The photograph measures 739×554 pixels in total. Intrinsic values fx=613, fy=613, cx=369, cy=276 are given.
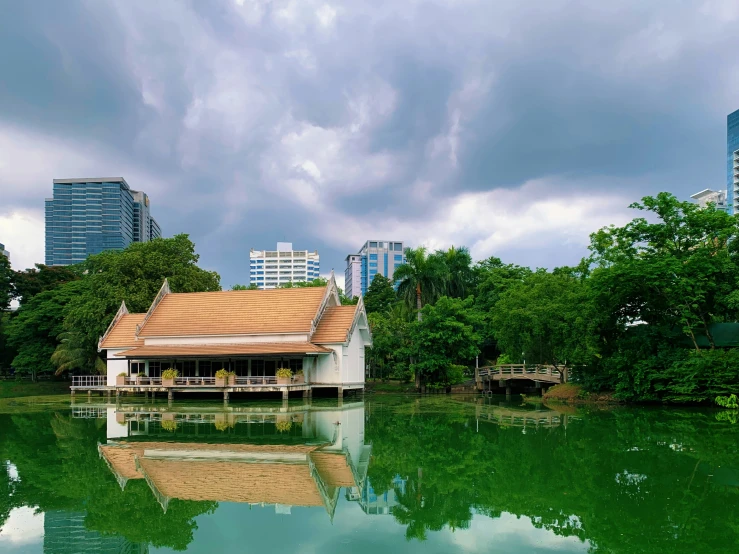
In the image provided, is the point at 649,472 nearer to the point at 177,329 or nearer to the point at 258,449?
the point at 258,449

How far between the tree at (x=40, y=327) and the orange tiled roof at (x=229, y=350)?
14.5 meters

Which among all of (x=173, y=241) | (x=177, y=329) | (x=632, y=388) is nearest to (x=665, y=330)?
(x=632, y=388)

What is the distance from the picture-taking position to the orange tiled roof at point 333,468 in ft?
37.7

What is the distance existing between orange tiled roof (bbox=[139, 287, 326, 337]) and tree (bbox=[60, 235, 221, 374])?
188 inches

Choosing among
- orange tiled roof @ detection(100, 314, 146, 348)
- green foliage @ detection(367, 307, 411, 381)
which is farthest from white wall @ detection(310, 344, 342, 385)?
orange tiled roof @ detection(100, 314, 146, 348)

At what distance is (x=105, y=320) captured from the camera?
130 feet

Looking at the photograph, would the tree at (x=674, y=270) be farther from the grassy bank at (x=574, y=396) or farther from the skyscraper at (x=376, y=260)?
the skyscraper at (x=376, y=260)

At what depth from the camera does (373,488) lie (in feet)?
36.4

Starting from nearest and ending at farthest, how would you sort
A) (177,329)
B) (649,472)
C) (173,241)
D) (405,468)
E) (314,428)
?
1. (649,472)
2. (405,468)
3. (314,428)
4. (177,329)
5. (173,241)

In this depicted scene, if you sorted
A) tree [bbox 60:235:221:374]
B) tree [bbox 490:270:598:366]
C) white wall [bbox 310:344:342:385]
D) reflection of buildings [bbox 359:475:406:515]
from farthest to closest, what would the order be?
tree [bbox 60:235:221:374] < white wall [bbox 310:344:342:385] < tree [bbox 490:270:598:366] < reflection of buildings [bbox 359:475:406:515]

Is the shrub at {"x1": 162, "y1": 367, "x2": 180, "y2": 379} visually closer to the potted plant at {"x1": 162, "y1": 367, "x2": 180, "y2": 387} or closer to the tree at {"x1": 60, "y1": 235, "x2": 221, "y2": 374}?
the potted plant at {"x1": 162, "y1": 367, "x2": 180, "y2": 387}

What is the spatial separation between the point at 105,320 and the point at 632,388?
1240 inches

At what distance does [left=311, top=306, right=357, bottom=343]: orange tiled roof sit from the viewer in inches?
1291

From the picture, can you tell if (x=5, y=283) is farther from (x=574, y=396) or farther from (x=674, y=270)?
(x=674, y=270)
